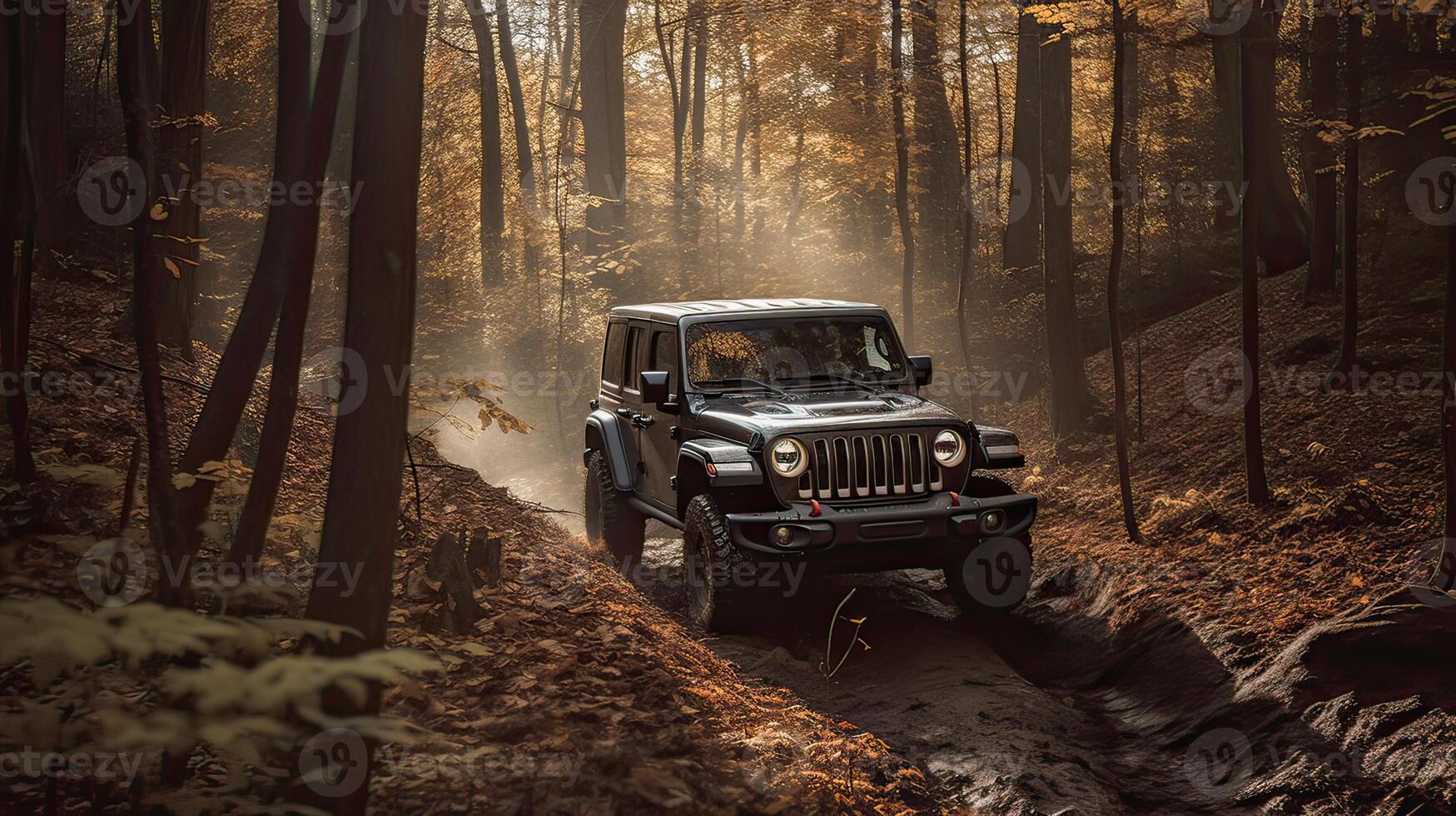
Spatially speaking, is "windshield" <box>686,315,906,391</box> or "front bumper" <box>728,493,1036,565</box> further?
"windshield" <box>686,315,906,391</box>

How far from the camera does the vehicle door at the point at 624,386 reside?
9836 millimetres

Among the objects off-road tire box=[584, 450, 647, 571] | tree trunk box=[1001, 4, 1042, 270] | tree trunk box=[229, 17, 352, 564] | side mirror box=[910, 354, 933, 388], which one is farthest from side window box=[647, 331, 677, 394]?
tree trunk box=[1001, 4, 1042, 270]

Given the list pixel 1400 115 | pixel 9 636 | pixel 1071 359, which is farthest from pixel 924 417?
pixel 1400 115

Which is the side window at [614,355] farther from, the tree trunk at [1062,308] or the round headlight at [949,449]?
the tree trunk at [1062,308]

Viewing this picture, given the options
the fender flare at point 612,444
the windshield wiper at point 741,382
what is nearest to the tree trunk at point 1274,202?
the windshield wiper at point 741,382

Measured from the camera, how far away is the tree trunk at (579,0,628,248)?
26250 mm

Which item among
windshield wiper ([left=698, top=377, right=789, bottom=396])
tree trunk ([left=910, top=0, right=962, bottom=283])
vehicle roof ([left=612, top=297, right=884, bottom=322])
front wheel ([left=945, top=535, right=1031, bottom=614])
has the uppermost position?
tree trunk ([left=910, top=0, right=962, bottom=283])

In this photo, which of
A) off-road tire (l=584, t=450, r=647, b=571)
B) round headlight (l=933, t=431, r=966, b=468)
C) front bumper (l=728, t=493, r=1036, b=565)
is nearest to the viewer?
front bumper (l=728, t=493, r=1036, b=565)

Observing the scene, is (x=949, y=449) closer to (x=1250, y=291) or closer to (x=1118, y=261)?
(x=1118, y=261)

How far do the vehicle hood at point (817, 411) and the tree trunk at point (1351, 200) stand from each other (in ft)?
14.3

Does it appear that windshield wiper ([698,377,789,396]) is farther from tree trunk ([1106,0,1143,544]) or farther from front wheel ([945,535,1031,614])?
tree trunk ([1106,0,1143,544])

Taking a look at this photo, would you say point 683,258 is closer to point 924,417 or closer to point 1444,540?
point 924,417

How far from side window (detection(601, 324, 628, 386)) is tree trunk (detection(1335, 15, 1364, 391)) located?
20.9 ft

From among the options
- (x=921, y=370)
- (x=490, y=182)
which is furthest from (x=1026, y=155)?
(x=490, y=182)
